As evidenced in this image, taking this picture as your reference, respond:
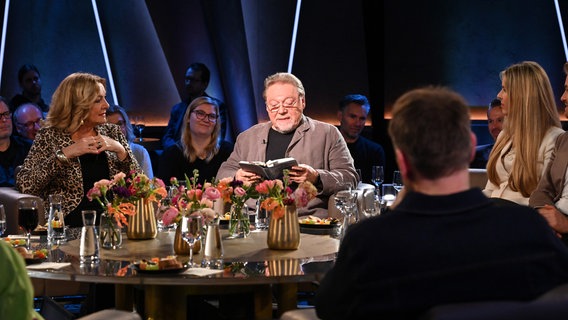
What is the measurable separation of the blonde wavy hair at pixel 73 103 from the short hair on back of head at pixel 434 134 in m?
3.32

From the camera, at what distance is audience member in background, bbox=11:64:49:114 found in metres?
7.59

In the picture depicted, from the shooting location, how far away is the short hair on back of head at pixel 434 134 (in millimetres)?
1792

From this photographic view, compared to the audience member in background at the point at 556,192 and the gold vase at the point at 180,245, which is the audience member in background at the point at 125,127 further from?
the audience member in background at the point at 556,192

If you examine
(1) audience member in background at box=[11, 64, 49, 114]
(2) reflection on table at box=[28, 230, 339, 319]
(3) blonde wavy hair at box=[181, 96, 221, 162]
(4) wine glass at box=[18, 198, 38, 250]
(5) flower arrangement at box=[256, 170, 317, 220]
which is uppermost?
(1) audience member in background at box=[11, 64, 49, 114]

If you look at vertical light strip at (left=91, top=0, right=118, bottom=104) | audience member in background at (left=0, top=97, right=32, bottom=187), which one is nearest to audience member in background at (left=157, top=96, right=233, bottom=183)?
audience member in background at (left=0, top=97, right=32, bottom=187)

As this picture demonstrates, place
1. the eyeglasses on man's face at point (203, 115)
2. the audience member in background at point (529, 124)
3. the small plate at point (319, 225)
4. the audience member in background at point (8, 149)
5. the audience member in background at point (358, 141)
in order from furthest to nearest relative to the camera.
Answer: the audience member in background at point (358, 141) < the audience member in background at point (8, 149) < the eyeglasses on man's face at point (203, 115) < the audience member in background at point (529, 124) < the small plate at point (319, 225)

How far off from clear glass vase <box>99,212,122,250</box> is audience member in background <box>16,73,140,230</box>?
1.40 meters

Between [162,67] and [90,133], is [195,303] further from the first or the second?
[162,67]

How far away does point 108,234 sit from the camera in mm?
3424

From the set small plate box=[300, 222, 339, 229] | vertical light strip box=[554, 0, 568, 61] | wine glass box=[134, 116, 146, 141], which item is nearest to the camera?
small plate box=[300, 222, 339, 229]

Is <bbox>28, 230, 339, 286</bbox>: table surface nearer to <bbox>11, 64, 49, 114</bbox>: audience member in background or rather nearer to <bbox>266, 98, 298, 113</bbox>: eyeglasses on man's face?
<bbox>266, 98, 298, 113</bbox>: eyeglasses on man's face

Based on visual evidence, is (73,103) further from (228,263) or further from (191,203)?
(228,263)

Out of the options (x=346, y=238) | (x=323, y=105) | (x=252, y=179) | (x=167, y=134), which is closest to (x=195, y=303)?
(x=252, y=179)

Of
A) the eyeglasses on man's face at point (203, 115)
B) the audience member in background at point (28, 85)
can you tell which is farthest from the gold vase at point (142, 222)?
the audience member in background at point (28, 85)
